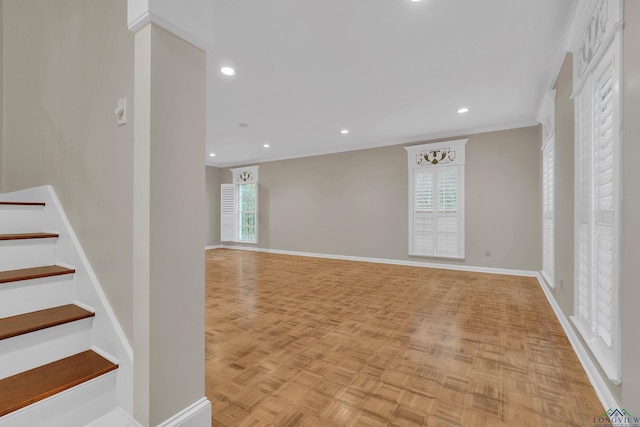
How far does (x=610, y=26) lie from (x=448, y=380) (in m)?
2.15

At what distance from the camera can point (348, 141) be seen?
19.6ft

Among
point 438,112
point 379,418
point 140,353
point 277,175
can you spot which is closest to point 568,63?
point 438,112

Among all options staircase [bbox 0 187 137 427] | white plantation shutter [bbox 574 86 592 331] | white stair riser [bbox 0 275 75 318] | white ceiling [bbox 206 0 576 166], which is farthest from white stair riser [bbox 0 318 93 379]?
white plantation shutter [bbox 574 86 592 331]

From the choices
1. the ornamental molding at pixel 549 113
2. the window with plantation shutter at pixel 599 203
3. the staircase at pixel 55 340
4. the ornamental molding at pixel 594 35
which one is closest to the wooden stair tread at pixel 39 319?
the staircase at pixel 55 340

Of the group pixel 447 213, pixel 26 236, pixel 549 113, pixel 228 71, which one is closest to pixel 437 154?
pixel 447 213

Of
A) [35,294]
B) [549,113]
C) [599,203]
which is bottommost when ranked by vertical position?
[35,294]

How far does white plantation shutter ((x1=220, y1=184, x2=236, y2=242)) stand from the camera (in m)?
8.23

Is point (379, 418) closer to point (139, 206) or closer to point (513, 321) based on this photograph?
point (139, 206)

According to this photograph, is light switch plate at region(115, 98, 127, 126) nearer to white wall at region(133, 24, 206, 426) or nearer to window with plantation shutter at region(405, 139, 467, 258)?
white wall at region(133, 24, 206, 426)

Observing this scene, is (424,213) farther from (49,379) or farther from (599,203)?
(49,379)

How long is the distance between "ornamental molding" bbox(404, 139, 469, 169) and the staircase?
5.35 metres

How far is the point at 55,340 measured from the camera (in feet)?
3.91

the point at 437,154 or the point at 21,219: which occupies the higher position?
the point at 437,154

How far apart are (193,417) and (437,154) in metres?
5.42
